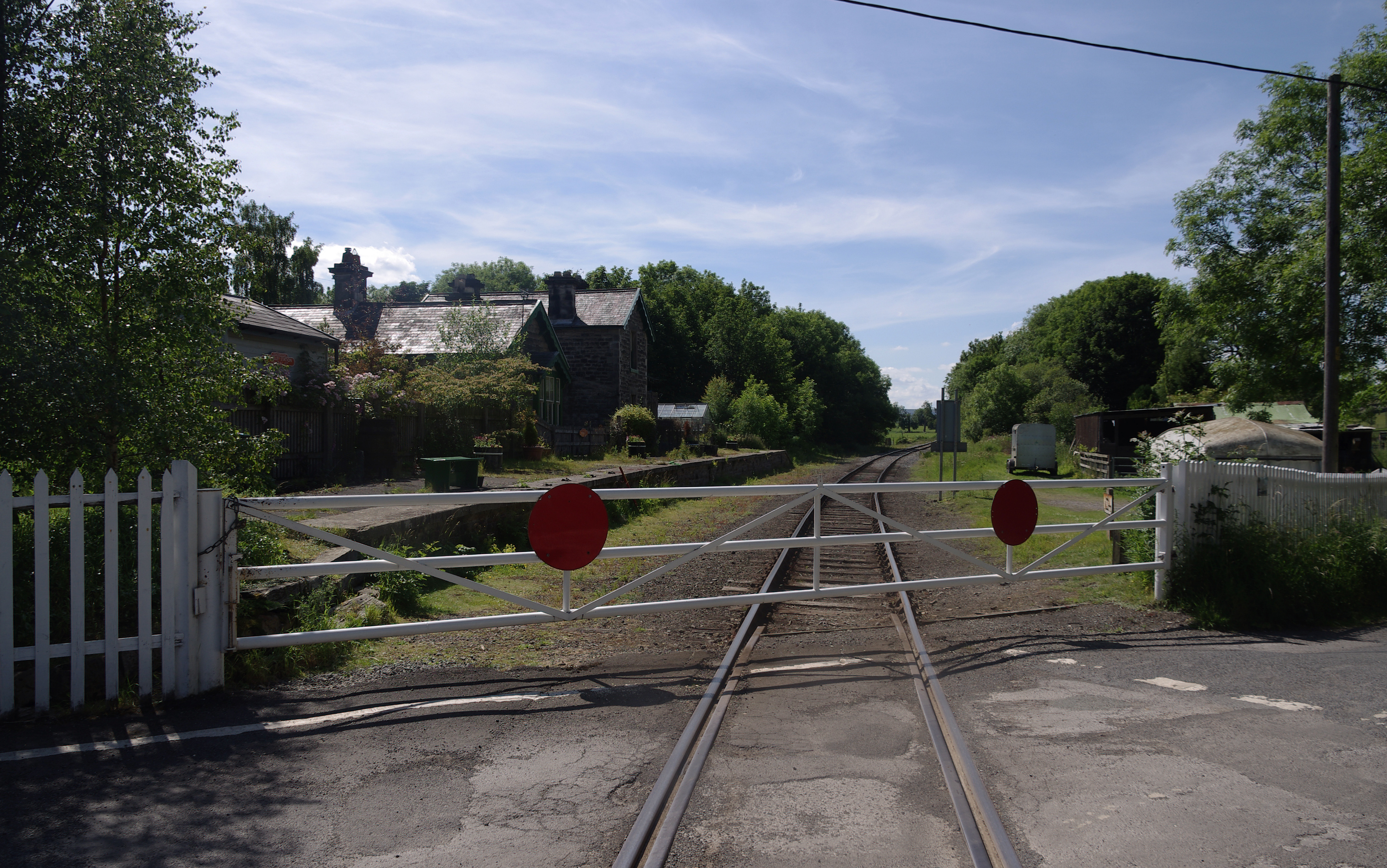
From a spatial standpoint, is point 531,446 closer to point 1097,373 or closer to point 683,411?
point 683,411

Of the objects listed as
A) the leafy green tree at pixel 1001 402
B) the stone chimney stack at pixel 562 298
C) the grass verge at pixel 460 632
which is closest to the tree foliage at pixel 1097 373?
the leafy green tree at pixel 1001 402

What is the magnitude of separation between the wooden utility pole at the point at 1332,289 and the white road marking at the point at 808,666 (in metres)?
8.23

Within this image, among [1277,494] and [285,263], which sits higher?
[285,263]

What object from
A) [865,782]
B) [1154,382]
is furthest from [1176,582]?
[1154,382]

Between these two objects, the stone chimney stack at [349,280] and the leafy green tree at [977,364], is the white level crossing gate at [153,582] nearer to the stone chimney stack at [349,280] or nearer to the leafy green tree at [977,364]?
the stone chimney stack at [349,280]

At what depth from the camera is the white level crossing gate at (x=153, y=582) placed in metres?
4.51

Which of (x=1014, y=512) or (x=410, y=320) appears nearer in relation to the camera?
(x=1014, y=512)

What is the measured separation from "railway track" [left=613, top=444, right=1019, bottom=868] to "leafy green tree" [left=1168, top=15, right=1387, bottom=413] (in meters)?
13.7

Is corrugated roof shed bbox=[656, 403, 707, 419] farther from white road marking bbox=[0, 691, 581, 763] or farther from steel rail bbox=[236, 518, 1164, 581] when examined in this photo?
white road marking bbox=[0, 691, 581, 763]

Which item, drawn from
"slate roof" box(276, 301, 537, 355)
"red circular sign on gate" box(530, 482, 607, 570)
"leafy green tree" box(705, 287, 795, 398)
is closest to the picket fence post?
"red circular sign on gate" box(530, 482, 607, 570)

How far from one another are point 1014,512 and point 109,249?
7435 millimetres

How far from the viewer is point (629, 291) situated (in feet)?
134

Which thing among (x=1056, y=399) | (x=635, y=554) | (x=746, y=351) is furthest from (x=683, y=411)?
(x=635, y=554)

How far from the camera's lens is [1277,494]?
8172 mm
